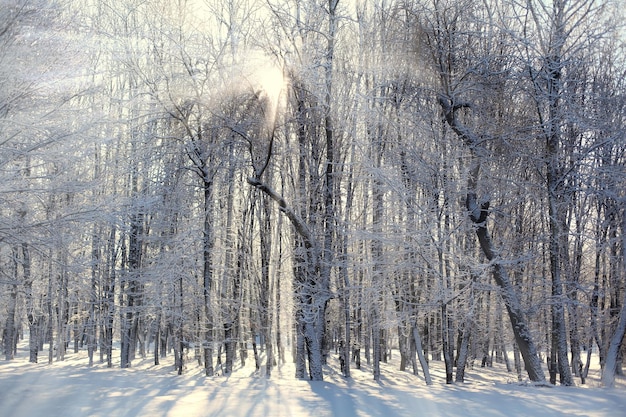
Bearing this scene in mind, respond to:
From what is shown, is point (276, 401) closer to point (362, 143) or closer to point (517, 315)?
point (517, 315)

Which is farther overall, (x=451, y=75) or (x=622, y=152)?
(x=622, y=152)

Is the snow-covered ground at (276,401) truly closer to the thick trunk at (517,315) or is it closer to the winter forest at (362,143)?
the winter forest at (362,143)

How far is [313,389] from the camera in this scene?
10758 millimetres

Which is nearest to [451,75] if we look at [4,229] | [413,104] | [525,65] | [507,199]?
[525,65]

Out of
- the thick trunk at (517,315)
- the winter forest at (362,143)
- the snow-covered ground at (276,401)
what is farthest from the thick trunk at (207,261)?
the thick trunk at (517,315)

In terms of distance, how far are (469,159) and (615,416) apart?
26.2 feet

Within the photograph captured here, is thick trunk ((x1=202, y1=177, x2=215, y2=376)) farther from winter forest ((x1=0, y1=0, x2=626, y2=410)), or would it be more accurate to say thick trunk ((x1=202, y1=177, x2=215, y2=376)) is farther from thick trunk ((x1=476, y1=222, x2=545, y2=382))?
thick trunk ((x1=476, y1=222, x2=545, y2=382))

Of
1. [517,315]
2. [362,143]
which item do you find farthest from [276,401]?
[362,143]

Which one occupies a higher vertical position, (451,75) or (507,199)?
(451,75)

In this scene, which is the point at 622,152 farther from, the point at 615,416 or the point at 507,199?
the point at 615,416

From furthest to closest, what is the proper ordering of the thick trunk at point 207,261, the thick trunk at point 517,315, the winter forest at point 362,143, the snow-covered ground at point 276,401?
1. the thick trunk at point 207,261
2. the thick trunk at point 517,315
3. the winter forest at point 362,143
4. the snow-covered ground at point 276,401

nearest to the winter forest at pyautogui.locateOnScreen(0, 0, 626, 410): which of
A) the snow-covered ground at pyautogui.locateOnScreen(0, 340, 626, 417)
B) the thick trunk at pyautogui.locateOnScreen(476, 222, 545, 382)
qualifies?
the thick trunk at pyautogui.locateOnScreen(476, 222, 545, 382)

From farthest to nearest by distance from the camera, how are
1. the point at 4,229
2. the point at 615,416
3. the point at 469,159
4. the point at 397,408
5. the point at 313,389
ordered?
the point at 469,159 → the point at 313,389 → the point at 4,229 → the point at 397,408 → the point at 615,416

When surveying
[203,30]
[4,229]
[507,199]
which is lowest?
[4,229]
